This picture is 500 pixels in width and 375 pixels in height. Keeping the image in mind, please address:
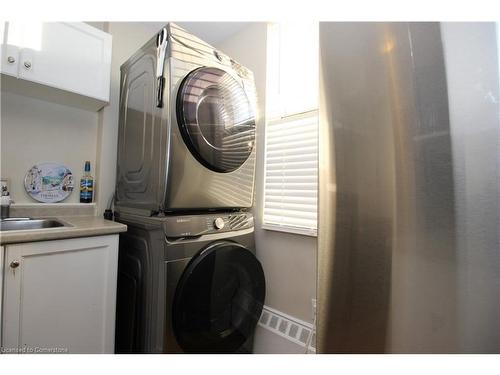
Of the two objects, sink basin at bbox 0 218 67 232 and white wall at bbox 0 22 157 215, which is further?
white wall at bbox 0 22 157 215

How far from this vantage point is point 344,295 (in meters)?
0.46

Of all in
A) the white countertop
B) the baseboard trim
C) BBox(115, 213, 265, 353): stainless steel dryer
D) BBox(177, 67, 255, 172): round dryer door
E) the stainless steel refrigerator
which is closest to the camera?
the stainless steel refrigerator

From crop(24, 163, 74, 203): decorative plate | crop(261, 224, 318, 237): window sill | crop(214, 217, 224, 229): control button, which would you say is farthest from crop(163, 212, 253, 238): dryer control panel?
crop(24, 163, 74, 203): decorative plate

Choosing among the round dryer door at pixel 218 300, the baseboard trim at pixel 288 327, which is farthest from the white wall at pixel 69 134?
Answer: the baseboard trim at pixel 288 327

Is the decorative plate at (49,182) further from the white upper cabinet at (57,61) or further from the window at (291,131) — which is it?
the window at (291,131)

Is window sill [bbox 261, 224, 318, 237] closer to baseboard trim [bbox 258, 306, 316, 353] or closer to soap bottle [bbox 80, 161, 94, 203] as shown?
baseboard trim [bbox 258, 306, 316, 353]

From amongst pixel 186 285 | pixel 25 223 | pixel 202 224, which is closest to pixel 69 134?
pixel 25 223

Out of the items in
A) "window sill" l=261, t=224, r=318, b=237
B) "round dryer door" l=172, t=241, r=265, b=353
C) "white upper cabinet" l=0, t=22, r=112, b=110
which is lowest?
"round dryer door" l=172, t=241, r=265, b=353

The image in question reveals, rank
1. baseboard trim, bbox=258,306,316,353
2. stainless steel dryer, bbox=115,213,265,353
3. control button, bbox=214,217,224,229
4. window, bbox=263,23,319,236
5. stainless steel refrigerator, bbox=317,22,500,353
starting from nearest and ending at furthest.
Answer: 1. stainless steel refrigerator, bbox=317,22,500,353
2. stainless steel dryer, bbox=115,213,265,353
3. control button, bbox=214,217,224,229
4. baseboard trim, bbox=258,306,316,353
5. window, bbox=263,23,319,236

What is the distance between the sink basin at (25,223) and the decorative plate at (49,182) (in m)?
0.22

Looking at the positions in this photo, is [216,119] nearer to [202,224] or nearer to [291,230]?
[202,224]

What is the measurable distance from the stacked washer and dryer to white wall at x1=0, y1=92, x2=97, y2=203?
0.50 m

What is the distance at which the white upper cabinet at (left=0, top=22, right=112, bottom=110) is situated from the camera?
4.08 ft

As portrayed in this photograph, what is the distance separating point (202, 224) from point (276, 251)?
28.0 inches
